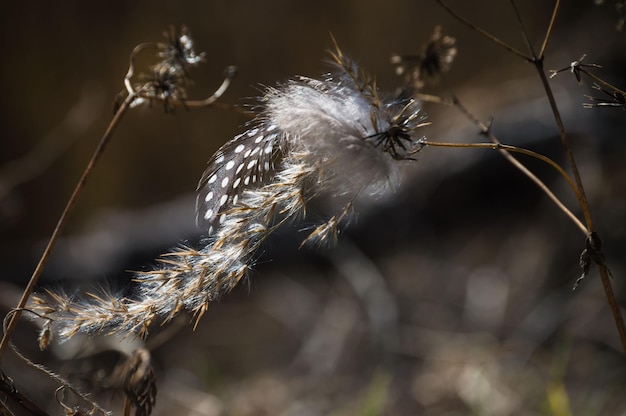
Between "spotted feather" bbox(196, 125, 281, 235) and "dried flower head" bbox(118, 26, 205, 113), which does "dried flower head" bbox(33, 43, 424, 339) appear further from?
"dried flower head" bbox(118, 26, 205, 113)

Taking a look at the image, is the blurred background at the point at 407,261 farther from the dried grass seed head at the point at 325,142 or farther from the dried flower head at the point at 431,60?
the dried flower head at the point at 431,60

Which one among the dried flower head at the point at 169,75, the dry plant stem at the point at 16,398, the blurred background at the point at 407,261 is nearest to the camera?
the dry plant stem at the point at 16,398

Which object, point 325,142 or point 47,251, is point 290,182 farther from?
point 47,251

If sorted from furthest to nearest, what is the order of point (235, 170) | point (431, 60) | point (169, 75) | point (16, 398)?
point (431, 60) < point (169, 75) < point (235, 170) < point (16, 398)

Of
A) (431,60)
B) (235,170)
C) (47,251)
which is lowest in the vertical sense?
(47,251)

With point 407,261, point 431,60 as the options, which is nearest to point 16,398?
point 431,60

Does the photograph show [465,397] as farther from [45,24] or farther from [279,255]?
[45,24]

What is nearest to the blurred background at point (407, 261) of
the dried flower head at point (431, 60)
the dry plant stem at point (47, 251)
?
the dry plant stem at point (47, 251)

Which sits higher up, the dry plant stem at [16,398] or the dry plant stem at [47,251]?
the dry plant stem at [47,251]

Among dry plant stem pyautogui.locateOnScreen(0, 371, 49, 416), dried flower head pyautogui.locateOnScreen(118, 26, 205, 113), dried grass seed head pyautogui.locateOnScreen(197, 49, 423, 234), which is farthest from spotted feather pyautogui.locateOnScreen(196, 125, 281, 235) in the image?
dry plant stem pyautogui.locateOnScreen(0, 371, 49, 416)
